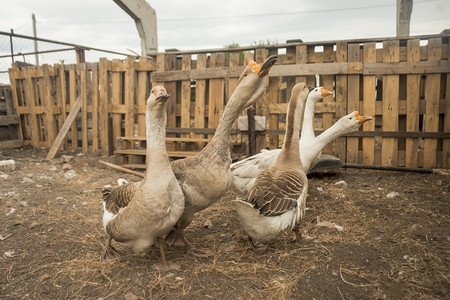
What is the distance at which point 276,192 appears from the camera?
10.2 feet

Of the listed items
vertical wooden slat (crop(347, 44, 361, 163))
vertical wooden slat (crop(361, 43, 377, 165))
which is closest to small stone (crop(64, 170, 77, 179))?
vertical wooden slat (crop(347, 44, 361, 163))

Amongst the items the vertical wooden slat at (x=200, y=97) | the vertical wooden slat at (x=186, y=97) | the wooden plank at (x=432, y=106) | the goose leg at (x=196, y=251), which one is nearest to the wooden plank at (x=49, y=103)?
the vertical wooden slat at (x=186, y=97)

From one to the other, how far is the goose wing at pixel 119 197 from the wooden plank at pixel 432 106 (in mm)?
5920

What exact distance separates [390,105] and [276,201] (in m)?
4.72

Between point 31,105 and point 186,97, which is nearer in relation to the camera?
point 186,97

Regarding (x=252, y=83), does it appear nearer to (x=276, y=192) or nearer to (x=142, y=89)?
(x=276, y=192)

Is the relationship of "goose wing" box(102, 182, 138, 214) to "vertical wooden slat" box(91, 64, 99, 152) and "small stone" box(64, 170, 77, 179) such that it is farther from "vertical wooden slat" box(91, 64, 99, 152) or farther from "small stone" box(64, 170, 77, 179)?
"vertical wooden slat" box(91, 64, 99, 152)

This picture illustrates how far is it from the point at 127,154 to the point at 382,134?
18.0 feet

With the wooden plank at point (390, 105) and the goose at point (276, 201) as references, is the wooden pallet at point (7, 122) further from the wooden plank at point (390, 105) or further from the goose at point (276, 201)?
the wooden plank at point (390, 105)

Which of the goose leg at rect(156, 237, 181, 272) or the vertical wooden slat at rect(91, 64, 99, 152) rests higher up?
the vertical wooden slat at rect(91, 64, 99, 152)

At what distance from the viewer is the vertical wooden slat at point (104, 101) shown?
8312 millimetres

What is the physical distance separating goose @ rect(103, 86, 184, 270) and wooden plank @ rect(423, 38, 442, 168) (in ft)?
18.8

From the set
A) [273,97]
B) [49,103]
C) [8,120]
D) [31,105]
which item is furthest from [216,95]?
[8,120]

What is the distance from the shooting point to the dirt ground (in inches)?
102
